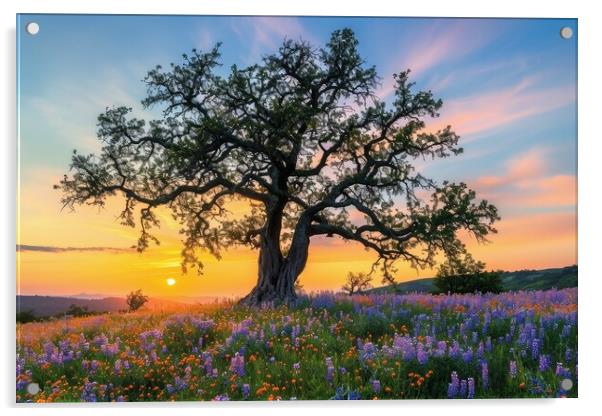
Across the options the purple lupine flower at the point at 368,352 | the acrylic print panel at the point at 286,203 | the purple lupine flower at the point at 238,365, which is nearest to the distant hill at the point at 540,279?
the acrylic print panel at the point at 286,203

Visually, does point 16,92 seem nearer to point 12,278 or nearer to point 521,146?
point 12,278

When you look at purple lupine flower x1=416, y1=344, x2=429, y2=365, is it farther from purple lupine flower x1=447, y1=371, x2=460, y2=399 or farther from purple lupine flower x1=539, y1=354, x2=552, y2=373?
purple lupine flower x1=539, y1=354, x2=552, y2=373

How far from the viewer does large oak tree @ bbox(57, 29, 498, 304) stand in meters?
8.84

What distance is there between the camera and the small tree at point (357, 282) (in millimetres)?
9102

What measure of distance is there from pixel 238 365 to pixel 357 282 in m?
2.40

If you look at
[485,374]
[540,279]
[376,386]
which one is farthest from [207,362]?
[540,279]

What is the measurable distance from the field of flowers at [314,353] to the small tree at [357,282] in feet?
1.14

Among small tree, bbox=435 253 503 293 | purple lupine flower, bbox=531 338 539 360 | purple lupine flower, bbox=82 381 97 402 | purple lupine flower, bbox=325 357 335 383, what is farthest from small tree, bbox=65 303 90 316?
purple lupine flower, bbox=531 338 539 360

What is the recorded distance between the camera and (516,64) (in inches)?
338

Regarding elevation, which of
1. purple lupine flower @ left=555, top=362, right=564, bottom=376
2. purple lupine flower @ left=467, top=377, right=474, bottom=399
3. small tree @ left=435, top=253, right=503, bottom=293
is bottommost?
purple lupine flower @ left=467, top=377, right=474, bottom=399

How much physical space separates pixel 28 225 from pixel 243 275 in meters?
3.05

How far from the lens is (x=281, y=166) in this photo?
9914 millimetres

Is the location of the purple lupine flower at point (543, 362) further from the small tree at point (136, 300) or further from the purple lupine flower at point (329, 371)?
the small tree at point (136, 300)

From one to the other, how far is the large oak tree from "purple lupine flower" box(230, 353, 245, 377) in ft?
5.04
